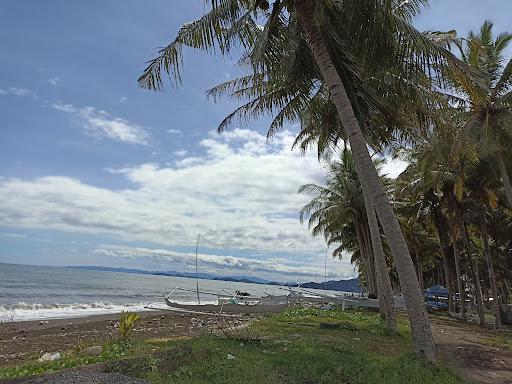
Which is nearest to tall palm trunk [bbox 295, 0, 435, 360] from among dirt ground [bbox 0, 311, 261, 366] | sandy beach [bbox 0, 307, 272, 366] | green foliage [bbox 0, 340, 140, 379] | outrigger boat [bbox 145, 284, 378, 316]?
green foliage [bbox 0, 340, 140, 379]

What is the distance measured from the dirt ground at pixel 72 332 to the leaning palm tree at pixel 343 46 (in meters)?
6.23

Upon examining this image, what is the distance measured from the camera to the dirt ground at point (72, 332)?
13.8 metres

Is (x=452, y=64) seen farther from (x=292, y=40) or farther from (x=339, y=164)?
(x=339, y=164)

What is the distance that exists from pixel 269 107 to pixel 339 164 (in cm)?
1576

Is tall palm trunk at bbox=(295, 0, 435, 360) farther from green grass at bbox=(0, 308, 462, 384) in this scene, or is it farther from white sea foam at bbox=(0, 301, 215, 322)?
white sea foam at bbox=(0, 301, 215, 322)

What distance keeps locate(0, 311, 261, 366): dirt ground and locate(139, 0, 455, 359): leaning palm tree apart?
6.23 m

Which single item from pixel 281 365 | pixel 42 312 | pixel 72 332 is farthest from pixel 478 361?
pixel 42 312

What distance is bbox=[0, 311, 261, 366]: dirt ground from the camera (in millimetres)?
13750

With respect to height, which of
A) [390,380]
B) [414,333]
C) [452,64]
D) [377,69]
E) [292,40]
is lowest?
[390,380]

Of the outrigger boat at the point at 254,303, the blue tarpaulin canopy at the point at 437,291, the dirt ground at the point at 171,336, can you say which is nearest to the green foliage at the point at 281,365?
the dirt ground at the point at 171,336

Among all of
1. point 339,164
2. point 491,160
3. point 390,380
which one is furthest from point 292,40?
point 339,164

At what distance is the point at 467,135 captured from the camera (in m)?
14.8

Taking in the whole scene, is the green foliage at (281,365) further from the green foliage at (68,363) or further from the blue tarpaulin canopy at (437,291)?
the blue tarpaulin canopy at (437,291)

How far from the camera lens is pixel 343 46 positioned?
10.4m
